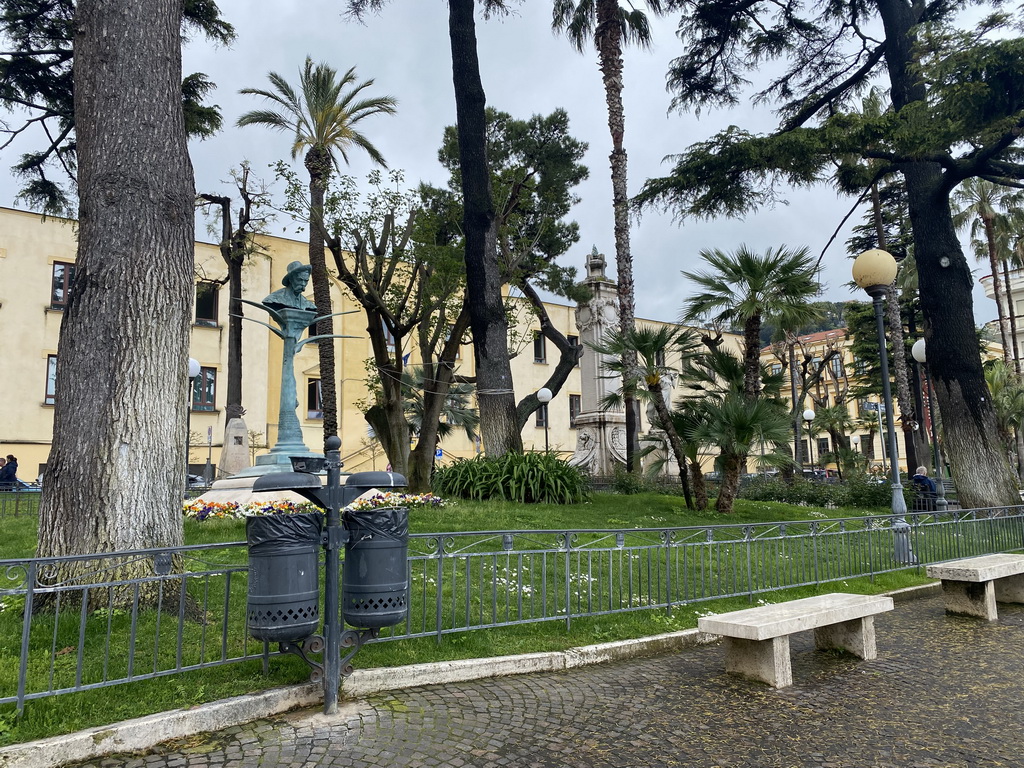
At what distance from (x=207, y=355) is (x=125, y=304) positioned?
90.5 feet

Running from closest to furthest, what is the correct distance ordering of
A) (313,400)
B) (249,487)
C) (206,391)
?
(249,487), (206,391), (313,400)

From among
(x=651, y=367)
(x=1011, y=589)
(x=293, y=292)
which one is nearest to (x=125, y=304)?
(x=293, y=292)

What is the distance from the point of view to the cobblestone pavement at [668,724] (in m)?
3.88

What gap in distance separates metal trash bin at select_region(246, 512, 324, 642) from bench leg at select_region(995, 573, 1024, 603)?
340 inches

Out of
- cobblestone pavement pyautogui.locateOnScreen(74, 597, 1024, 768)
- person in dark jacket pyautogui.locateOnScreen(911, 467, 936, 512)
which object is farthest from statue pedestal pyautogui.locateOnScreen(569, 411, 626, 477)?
cobblestone pavement pyautogui.locateOnScreen(74, 597, 1024, 768)

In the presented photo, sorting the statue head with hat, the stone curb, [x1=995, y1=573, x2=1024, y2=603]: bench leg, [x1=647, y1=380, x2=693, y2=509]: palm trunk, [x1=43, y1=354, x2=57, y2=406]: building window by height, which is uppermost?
[x1=43, y1=354, x2=57, y2=406]: building window

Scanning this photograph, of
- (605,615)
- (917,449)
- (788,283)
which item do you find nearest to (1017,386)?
(917,449)

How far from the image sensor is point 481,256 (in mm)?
16188

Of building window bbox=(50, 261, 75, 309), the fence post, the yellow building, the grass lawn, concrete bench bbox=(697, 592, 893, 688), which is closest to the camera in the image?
the fence post

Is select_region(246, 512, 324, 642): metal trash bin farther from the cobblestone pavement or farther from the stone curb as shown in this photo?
the cobblestone pavement

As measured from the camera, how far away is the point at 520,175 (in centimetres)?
2020

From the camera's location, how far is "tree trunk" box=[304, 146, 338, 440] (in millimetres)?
16922

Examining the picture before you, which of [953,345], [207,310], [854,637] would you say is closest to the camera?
[854,637]

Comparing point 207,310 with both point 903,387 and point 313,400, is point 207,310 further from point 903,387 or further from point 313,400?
point 903,387
